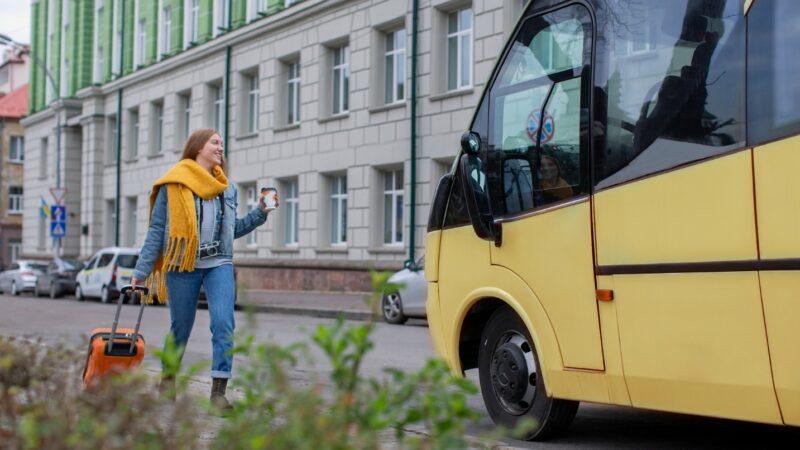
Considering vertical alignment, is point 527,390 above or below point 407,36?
below

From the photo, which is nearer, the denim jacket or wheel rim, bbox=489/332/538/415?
wheel rim, bbox=489/332/538/415

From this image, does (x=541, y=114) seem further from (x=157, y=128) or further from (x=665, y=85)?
(x=157, y=128)

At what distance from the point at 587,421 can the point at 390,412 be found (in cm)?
526

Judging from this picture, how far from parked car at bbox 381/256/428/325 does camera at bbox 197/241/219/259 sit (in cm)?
1159

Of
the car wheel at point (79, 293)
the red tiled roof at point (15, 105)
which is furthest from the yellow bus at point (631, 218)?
the red tiled roof at point (15, 105)

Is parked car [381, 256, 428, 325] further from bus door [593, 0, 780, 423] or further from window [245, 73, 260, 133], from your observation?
window [245, 73, 260, 133]

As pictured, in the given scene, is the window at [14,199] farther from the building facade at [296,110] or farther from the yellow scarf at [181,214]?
the yellow scarf at [181,214]

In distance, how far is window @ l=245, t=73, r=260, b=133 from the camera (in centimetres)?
3600

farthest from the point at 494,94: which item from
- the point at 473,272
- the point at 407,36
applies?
the point at 407,36

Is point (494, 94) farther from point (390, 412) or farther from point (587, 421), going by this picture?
point (390, 412)

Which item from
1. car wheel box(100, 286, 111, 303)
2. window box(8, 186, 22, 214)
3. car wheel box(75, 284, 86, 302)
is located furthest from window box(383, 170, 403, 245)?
window box(8, 186, 22, 214)

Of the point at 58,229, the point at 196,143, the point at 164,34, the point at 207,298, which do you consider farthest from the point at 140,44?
the point at 207,298

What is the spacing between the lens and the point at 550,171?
21.1ft

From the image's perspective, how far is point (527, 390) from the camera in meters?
6.61
